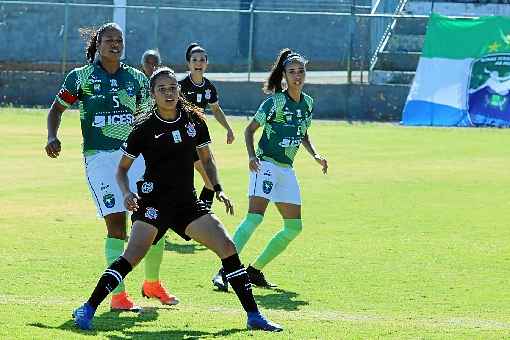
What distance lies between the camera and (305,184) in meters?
19.6

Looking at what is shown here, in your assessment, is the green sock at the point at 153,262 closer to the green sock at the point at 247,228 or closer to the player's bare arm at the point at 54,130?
the player's bare arm at the point at 54,130

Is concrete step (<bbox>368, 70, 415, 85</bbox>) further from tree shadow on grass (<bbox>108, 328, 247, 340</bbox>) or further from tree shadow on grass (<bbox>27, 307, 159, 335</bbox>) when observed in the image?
tree shadow on grass (<bbox>108, 328, 247, 340</bbox>)

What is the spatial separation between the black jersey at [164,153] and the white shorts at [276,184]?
93.6 inches

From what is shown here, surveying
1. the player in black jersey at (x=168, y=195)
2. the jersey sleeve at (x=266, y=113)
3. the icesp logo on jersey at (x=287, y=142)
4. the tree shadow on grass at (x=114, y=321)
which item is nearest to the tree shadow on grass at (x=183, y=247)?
the icesp logo on jersey at (x=287, y=142)

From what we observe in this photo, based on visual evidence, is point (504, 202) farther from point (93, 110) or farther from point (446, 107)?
point (446, 107)

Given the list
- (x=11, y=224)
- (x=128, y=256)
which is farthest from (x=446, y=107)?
(x=128, y=256)

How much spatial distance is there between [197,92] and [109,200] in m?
4.96

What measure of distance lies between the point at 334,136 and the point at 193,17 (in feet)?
57.9

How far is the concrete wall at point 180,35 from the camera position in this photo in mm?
44344

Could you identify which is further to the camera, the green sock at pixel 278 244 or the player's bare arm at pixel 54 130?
the green sock at pixel 278 244

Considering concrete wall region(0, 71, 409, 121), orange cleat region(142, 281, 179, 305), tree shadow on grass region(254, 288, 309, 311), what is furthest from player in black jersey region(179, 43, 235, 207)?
concrete wall region(0, 71, 409, 121)

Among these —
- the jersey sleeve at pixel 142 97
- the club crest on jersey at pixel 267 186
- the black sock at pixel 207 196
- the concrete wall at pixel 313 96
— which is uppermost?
the jersey sleeve at pixel 142 97

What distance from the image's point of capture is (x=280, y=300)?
10586mm

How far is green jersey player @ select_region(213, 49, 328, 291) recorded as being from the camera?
11500 mm
